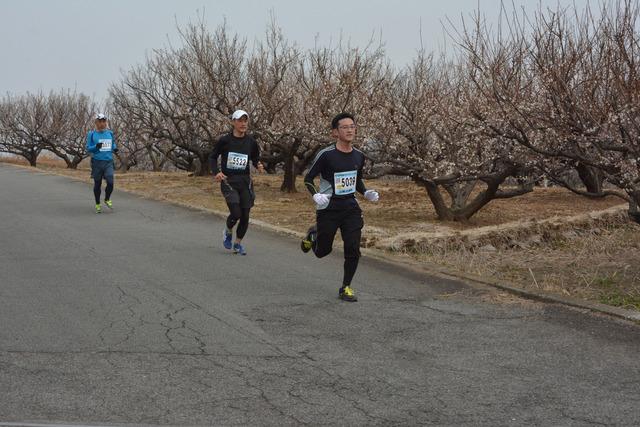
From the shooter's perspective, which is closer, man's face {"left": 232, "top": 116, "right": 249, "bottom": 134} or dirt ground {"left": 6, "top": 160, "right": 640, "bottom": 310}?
dirt ground {"left": 6, "top": 160, "right": 640, "bottom": 310}

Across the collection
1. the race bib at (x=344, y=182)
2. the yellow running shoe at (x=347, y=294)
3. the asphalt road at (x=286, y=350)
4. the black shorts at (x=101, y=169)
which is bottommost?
the asphalt road at (x=286, y=350)

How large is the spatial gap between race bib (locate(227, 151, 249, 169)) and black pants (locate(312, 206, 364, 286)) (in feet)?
9.11

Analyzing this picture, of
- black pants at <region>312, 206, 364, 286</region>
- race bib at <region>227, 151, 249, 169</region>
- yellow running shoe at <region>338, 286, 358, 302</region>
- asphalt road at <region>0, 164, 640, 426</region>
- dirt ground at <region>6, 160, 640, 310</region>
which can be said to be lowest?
asphalt road at <region>0, 164, 640, 426</region>

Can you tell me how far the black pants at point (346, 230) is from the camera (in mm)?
7293

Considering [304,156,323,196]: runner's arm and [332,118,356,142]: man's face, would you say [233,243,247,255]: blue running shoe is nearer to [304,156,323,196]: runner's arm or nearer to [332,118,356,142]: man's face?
[304,156,323,196]: runner's arm

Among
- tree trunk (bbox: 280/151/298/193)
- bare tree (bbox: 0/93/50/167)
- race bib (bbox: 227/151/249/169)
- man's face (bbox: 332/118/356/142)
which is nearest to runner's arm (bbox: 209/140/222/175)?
race bib (bbox: 227/151/249/169)

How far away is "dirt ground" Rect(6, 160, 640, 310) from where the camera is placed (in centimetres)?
833

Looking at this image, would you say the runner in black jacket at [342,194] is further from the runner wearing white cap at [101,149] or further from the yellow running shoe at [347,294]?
the runner wearing white cap at [101,149]

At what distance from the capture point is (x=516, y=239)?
1150cm

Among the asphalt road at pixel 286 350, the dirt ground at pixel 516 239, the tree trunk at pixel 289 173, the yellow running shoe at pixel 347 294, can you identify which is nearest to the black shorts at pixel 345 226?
the yellow running shoe at pixel 347 294

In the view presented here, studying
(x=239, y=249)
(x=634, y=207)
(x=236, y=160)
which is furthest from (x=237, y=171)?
(x=634, y=207)

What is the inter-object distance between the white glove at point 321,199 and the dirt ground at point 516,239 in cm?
234

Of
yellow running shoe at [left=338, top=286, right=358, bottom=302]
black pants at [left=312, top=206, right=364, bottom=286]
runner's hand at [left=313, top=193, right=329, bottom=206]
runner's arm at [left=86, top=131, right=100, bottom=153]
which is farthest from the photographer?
runner's arm at [left=86, top=131, right=100, bottom=153]

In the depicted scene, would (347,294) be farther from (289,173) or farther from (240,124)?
(289,173)
